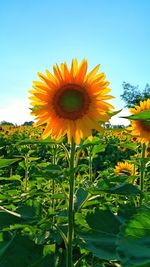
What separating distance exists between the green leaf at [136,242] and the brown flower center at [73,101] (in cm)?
131

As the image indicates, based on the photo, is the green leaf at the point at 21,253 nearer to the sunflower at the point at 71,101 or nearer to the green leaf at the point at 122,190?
the green leaf at the point at 122,190

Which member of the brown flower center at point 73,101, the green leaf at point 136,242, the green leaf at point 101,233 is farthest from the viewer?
the brown flower center at point 73,101

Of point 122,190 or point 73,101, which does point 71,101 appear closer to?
point 73,101

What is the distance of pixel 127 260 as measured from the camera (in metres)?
0.44

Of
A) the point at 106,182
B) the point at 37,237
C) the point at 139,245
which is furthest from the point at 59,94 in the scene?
the point at 139,245

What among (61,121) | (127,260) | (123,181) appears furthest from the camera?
(61,121)

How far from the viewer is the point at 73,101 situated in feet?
6.04

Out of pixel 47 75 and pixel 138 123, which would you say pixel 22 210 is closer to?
pixel 47 75

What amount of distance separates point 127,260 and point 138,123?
2174mm

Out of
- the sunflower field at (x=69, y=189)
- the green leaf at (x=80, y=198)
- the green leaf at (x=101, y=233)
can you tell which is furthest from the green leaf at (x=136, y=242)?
the green leaf at (x=80, y=198)

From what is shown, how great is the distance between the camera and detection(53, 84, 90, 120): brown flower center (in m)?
1.80

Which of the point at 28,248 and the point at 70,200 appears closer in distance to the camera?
the point at 28,248

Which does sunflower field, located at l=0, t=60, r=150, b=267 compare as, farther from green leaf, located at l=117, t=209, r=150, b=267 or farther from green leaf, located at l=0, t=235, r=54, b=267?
green leaf, located at l=117, t=209, r=150, b=267

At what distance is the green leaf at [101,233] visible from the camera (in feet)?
3.77
